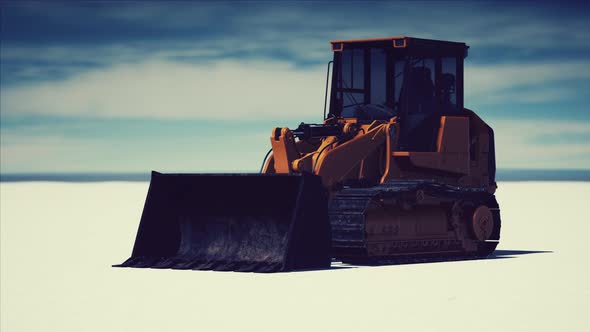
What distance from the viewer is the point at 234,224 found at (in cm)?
1944

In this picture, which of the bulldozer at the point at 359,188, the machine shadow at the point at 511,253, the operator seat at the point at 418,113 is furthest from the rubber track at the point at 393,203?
the operator seat at the point at 418,113

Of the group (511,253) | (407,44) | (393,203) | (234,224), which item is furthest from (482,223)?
(234,224)

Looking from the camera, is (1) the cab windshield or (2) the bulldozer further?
(1) the cab windshield

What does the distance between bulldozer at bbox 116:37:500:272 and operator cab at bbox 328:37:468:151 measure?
24mm

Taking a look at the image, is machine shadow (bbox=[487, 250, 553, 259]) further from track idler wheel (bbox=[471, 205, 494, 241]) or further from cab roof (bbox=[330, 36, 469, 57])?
cab roof (bbox=[330, 36, 469, 57])

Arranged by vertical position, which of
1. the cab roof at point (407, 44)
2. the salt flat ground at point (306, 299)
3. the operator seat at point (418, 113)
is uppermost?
the cab roof at point (407, 44)

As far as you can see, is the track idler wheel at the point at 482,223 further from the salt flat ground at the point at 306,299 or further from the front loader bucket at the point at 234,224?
the front loader bucket at the point at 234,224

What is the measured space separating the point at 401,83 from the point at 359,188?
2.71 metres

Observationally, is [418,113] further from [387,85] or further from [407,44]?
[407,44]

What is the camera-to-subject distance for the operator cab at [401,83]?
71.7 feet

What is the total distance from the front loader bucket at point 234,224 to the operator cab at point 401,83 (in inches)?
143

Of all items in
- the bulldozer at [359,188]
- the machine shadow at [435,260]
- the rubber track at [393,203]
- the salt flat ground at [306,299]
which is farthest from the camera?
the machine shadow at [435,260]

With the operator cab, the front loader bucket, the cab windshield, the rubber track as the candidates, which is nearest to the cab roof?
the operator cab

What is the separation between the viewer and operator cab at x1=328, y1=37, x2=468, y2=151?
21.8 meters
